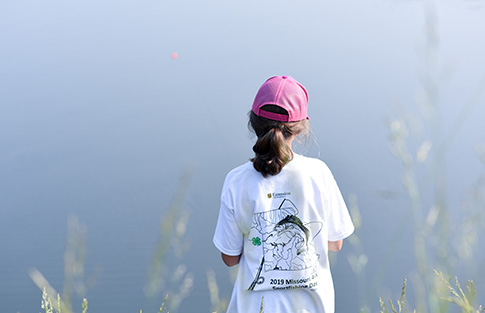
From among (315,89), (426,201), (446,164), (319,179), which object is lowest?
(319,179)

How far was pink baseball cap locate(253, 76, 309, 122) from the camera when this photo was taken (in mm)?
1254

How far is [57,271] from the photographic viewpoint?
254 cm

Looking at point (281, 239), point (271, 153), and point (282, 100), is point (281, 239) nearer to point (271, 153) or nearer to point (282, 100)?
point (271, 153)

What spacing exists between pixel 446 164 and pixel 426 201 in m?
0.32

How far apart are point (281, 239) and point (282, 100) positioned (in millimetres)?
323

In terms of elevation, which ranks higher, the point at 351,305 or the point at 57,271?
the point at 57,271

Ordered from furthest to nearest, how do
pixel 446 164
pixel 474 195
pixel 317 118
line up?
pixel 317 118
pixel 446 164
pixel 474 195

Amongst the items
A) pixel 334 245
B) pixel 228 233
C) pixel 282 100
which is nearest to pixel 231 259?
pixel 228 233

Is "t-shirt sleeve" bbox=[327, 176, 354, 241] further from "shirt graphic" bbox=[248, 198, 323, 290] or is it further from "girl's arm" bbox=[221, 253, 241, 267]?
"girl's arm" bbox=[221, 253, 241, 267]

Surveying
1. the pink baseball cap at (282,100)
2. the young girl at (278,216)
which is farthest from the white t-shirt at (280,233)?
the pink baseball cap at (282,100)

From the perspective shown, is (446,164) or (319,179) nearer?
(319,179)

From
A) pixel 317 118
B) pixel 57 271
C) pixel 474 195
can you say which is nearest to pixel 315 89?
pixel 317 118

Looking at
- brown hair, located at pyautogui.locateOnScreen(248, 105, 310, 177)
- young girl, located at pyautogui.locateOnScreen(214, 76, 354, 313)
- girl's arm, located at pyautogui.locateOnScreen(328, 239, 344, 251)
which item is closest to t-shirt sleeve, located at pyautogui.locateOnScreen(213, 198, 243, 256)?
young girl, located at pyautogui.locateOnScreen(214, 76, 354, 313)

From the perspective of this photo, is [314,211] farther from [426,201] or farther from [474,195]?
[426,201]
